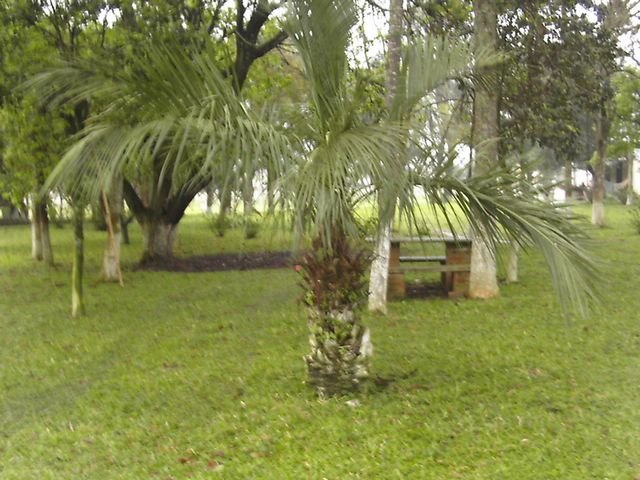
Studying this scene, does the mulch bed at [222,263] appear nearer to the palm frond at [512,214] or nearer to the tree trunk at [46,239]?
the tree trunk at [46,239]

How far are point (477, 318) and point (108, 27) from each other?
6471mm

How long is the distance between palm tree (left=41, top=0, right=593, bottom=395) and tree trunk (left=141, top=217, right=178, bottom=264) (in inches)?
387

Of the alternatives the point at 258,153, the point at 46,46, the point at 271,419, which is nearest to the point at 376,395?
the point at 271,419

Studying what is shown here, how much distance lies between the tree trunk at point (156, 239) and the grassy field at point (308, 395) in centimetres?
486

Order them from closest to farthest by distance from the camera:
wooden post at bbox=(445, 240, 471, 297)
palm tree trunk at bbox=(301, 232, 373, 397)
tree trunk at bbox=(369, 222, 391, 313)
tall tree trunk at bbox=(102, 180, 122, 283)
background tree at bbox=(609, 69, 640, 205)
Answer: palm tree trunk at bbox=(301, 232, 373, 397)
tree trunk at bbox=(369, 222, 391, 313)
wooden post at bbox=(445, 240, 471, 297)
tall tree trunk at bbox=(102, 180, 122, 283)
background tree at bbox=(609, 69, 640, 205)

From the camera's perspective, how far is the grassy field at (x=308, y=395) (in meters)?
4.56

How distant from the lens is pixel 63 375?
22.4 ft

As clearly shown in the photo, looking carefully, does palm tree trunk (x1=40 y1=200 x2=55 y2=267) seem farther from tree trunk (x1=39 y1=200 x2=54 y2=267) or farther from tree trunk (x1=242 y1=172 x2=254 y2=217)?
tree trunk (x1=242 y1=172 x2=254 y2=217)

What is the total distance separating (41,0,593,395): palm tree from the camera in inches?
174

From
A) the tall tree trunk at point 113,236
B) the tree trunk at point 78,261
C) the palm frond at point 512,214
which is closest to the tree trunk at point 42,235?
the tall tree trunk at point 113,236

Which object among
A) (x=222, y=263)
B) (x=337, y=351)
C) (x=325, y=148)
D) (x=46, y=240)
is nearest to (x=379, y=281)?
(x=337, y=351)

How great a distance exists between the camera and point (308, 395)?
573 cm

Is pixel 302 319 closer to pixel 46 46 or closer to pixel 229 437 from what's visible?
pixel 229 437

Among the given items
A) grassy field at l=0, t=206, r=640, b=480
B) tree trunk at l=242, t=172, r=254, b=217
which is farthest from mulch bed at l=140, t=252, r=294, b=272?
tree trunk at l=242, t=172, r=254, b=217
